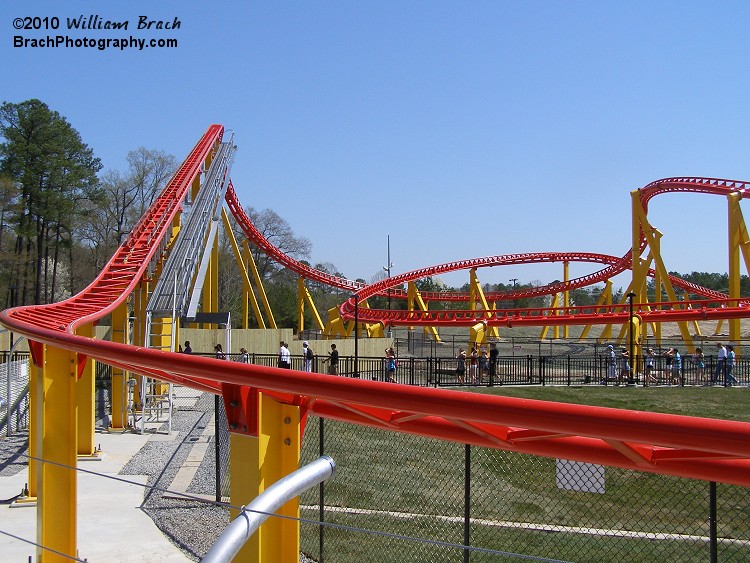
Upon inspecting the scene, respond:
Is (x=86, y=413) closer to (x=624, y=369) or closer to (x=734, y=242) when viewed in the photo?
(x=624, y=369)

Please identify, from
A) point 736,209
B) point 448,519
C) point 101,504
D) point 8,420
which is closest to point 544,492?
point 448,519

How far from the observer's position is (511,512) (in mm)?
8328

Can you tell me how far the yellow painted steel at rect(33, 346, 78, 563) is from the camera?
534 cm

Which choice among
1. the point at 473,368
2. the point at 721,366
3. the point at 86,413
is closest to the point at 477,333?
the point at 473,368

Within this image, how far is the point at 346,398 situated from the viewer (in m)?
2.62

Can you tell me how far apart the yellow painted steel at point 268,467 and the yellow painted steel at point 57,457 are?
83.4 inches

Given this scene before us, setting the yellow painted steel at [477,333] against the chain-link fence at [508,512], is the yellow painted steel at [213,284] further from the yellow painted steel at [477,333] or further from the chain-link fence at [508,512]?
the chain-link fence at [508,512]

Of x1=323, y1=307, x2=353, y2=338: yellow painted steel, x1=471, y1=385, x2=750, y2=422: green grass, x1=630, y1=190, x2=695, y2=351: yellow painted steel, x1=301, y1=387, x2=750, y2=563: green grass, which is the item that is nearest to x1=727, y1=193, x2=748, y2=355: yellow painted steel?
x1=630, y1=190, x2=695, y2=351: yellow painted steel

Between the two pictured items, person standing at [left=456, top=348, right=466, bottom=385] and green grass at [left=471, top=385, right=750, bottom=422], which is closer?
green grass at [left=471, top=385, right=750, bottom=422]

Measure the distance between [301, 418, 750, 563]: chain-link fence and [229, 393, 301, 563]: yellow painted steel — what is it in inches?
95.1

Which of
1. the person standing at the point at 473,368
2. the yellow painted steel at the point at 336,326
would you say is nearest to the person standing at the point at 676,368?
the person standing at the point at 473,368

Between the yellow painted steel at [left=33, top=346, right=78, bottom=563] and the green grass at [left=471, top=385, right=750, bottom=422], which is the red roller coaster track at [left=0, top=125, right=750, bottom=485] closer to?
the yellow painted steel at [left=33, top=346, right=78, bottom=563]

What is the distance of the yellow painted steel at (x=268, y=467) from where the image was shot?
10.9 ft

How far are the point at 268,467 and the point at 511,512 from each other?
5598 mm
